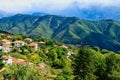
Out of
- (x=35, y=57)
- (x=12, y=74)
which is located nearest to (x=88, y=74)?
(x=12, y=74)

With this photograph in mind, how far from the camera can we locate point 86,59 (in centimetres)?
6862

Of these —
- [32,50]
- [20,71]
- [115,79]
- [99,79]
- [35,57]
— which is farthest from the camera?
[32,50]

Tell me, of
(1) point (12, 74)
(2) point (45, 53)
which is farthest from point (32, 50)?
(1) point (12, 74)

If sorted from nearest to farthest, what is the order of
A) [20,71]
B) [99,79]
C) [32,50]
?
[20,71] < [99,79] < [32,50]

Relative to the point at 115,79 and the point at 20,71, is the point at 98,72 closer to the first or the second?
the point at 115,79

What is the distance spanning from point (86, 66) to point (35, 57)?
3734cm

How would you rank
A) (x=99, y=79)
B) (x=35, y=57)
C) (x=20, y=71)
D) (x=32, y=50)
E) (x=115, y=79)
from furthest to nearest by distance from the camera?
(x=32, y=50) → (x=35, y=57) → (x=99, y=79) → (x=115, y=79) → (x=20, y=71)

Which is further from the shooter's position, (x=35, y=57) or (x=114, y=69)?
(x=35, y=57)

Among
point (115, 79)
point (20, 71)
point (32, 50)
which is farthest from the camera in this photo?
point (32, 50)

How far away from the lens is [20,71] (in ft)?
182

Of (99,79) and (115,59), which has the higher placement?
(115,59)

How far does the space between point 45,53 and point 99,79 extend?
166 ft

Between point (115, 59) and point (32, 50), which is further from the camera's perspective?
point (32, 50)

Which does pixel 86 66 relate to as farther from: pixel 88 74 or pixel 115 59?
pixel 115 59
